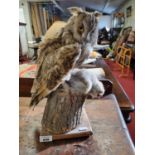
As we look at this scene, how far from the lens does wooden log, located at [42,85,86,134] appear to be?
19.9 inches

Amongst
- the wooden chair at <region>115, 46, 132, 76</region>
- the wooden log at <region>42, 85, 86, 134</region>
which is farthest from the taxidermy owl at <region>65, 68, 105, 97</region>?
the wooden chair at <region>115, 46, 132, 76</region>

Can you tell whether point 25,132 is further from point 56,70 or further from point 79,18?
point 79,18

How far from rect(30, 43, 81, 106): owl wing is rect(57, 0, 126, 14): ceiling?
0.13 metres

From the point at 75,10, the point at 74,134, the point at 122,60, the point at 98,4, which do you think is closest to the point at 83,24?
the point at 75,10

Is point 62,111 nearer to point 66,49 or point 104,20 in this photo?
point 66,49

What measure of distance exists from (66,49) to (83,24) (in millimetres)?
70

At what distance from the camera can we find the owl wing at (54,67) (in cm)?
44

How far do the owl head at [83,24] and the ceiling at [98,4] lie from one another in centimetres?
6

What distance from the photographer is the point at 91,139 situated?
55 centimetres

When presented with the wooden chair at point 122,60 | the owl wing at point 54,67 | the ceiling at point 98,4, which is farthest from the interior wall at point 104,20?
the wooden chair at point 122,60

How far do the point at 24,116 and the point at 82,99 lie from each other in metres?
0.26

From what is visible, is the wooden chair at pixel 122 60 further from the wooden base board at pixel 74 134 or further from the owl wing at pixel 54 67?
the owl wing at pixel 54 67
